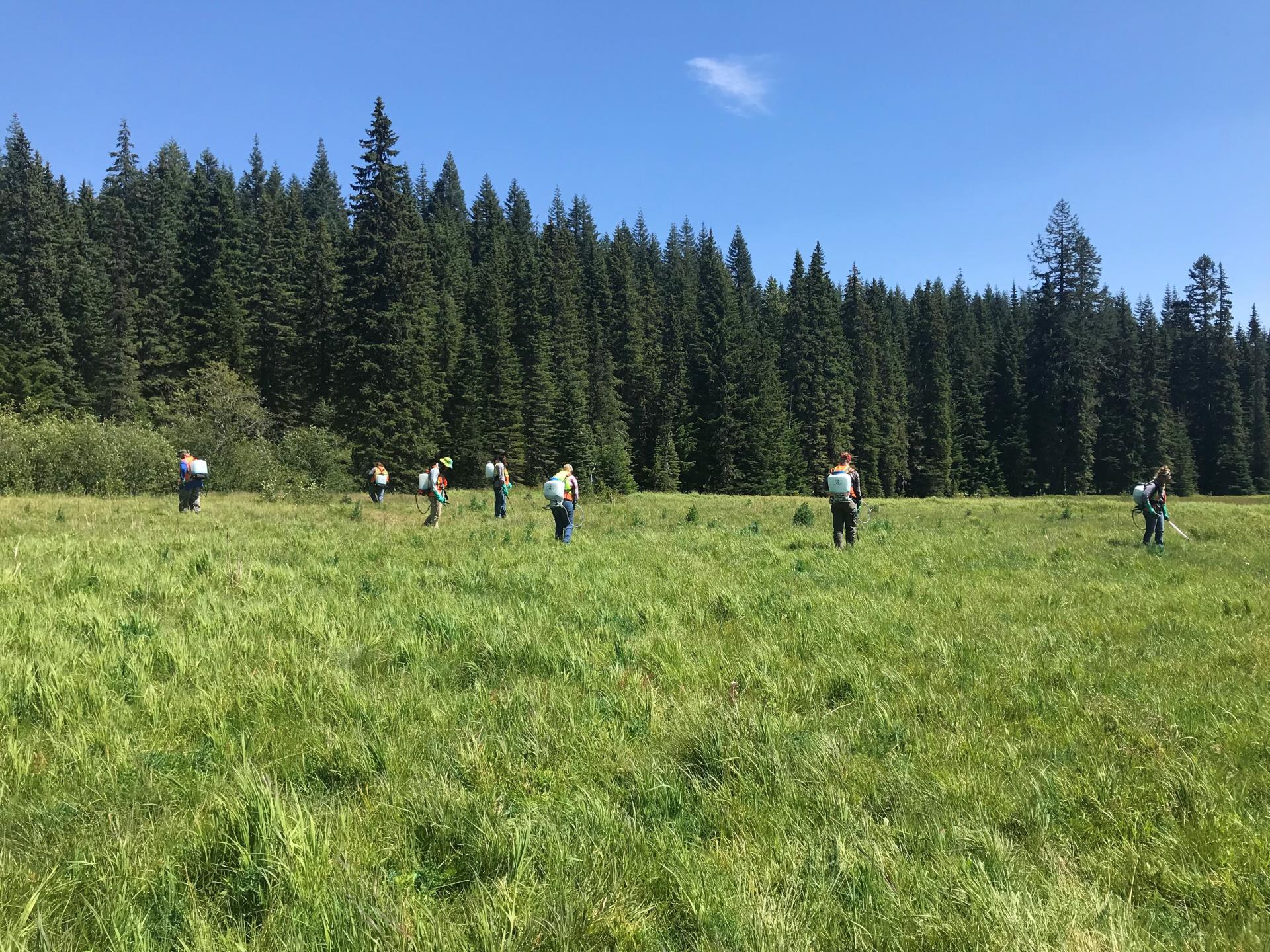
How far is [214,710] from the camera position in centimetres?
448

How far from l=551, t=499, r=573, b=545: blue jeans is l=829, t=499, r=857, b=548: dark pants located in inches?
215

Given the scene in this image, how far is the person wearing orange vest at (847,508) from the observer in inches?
558

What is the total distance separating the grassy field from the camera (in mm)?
2582

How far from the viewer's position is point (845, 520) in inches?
566

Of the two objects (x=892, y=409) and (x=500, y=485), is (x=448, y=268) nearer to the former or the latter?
(x=892, y=409)

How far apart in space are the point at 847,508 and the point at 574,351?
195 feet

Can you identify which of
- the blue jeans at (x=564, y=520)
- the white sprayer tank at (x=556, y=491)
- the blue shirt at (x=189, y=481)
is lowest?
the blue jeans at (x=564, y=520)

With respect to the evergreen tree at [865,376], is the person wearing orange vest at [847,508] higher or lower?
lower

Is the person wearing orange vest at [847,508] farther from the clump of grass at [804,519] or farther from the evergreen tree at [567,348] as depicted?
the evergreen tree at [567,348]

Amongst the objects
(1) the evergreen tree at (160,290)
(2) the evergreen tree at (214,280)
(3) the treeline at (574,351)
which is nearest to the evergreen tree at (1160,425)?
(3) the treeline at (574,351)

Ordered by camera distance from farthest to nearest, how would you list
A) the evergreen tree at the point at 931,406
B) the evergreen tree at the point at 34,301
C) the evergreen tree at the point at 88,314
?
the evergreen tree at the point at 931,406
the evergreen tree at the point at 88,314
the evergreen tree at the point at 34,301

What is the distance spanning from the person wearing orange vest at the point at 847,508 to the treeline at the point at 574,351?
32.6 m

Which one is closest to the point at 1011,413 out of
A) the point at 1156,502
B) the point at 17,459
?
the point at 1156,502

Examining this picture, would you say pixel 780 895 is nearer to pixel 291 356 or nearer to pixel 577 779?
pixel 577 779
